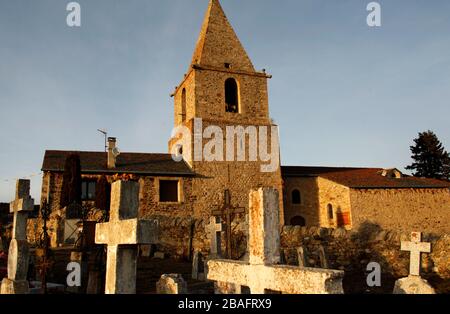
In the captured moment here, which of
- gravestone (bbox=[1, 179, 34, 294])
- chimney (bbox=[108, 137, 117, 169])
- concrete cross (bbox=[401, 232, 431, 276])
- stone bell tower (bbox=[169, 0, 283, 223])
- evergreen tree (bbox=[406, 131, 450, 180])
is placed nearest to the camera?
gravestone (bbox=[1, 179, 34, 294])

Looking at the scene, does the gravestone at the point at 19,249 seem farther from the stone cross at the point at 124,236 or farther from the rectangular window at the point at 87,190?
the rectangular window at the point at 87,190

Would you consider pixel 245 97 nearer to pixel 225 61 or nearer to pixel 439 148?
pixel 225 61

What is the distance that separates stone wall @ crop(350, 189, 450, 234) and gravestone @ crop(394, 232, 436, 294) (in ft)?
56.3

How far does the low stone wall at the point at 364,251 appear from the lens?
12.2m

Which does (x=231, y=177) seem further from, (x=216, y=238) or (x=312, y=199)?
(x=216, y=238)

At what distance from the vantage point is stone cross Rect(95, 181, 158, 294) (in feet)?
13.1

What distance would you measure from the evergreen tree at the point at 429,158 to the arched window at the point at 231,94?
22.6 metres

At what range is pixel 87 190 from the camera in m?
22.3

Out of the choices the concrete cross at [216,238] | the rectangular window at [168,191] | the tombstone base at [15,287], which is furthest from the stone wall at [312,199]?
the tombstone base at [15,287]

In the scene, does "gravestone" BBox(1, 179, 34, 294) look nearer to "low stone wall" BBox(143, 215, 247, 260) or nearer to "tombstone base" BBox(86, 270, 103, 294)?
"tombstone base" BBox(86, 270, 103, 294)

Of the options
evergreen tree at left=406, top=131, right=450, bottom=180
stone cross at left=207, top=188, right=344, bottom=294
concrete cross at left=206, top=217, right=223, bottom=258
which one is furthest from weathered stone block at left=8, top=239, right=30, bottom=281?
evergreen tree at left=406, top=131, right=450, bottom=180

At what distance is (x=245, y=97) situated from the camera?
88.4ft
